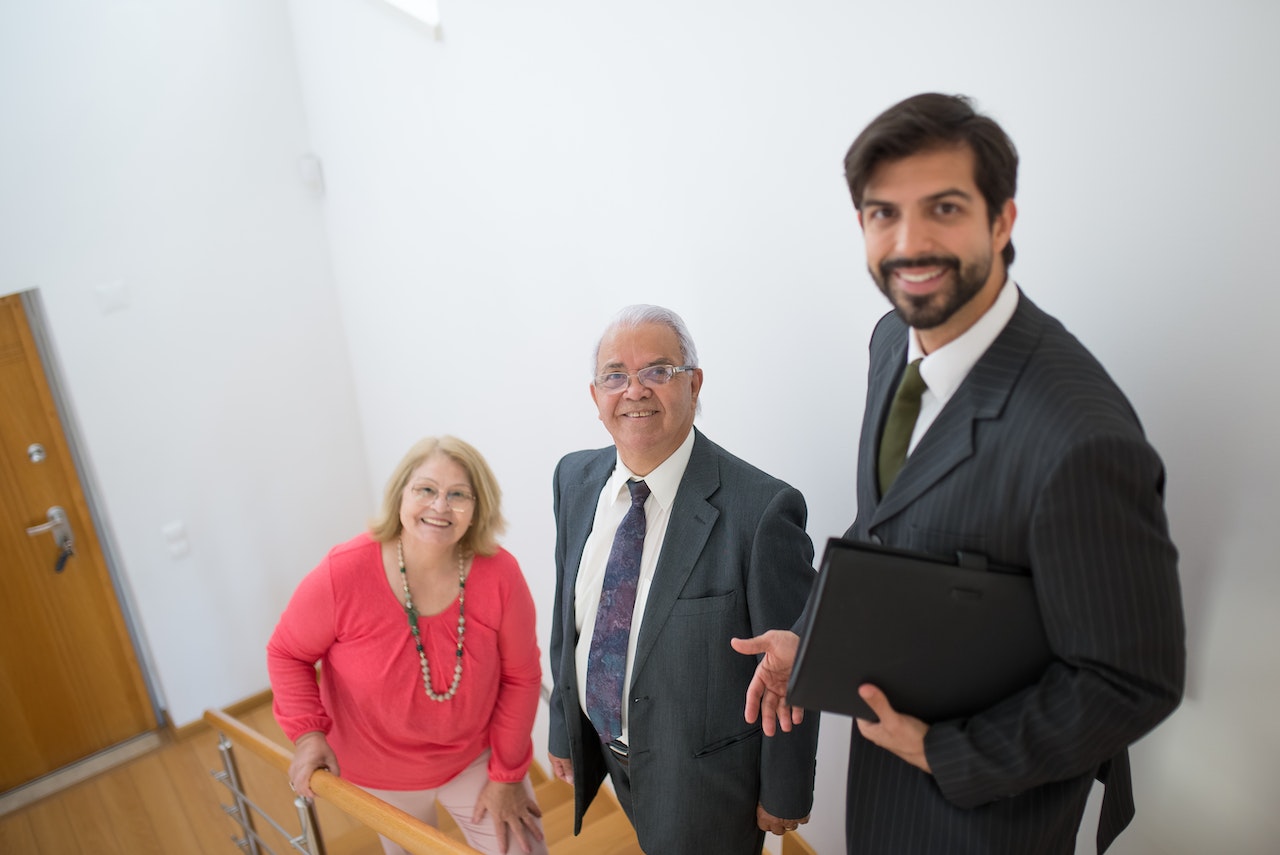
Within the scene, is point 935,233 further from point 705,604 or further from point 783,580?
point 705,604

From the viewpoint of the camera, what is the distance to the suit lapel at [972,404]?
1.29 meters

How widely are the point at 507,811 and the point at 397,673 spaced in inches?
20.5

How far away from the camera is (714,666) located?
1983 mm

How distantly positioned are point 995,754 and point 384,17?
367 cm

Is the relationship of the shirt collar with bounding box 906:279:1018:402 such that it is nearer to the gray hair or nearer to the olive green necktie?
the olive green necktie

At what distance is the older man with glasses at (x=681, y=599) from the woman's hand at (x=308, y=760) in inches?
32.5

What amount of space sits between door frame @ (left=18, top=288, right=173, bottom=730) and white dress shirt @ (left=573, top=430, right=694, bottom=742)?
339 centimetres

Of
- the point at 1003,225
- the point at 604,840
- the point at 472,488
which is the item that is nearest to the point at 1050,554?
the point at 1003,225

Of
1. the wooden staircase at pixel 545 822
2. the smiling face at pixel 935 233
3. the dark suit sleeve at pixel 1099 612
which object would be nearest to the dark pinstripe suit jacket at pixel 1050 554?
the dark suit sleeve at pixel 1099 612

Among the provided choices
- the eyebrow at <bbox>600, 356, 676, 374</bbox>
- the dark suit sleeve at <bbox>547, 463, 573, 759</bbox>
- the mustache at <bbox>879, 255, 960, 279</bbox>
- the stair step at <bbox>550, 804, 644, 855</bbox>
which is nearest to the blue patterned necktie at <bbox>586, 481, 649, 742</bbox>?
the dark suit sleeve at <bbox>547, 463, 573, 759</bbox>

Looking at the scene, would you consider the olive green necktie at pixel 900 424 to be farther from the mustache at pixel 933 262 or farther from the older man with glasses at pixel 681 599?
the older man with glasses at pixel 681 599

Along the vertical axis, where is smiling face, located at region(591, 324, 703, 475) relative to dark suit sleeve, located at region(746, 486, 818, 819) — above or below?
above

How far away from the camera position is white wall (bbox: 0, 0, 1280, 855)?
1.51 m

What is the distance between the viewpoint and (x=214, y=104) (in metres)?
4.57
